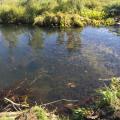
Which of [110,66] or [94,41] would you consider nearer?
[110,66]

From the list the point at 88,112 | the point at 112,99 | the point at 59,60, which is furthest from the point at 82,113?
the point at 59,60

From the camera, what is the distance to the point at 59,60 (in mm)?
19828

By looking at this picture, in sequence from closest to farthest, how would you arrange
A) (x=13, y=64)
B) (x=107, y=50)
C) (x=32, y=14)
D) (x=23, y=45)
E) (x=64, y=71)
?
(x=64, y=71), (x=13, y=64), (x=107, y=50), (x=23, y=45), (x=32, y=14)

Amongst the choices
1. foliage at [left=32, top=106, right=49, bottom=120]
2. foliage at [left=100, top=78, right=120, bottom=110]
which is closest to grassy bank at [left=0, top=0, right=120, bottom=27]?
foliage at [left=100, top=78, right=120, bottom=110]

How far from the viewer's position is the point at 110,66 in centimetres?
1814

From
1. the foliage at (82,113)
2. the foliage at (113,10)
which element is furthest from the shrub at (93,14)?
the foliage at (82,113)

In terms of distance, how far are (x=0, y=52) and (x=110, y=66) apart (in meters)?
8.40

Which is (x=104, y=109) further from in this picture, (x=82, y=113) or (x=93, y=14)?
(x=93, y=14)

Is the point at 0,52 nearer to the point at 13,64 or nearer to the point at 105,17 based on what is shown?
the point at 13,64

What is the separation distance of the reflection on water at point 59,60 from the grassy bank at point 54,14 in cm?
316

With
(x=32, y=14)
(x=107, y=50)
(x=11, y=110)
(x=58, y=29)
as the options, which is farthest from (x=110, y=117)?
(x=32, y=14)

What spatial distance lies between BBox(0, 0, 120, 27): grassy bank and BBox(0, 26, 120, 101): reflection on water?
3.16 m

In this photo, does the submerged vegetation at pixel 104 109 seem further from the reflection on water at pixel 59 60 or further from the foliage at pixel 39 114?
the reflection on water at pixel 59 60

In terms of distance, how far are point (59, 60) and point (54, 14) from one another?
1406 centimetres
